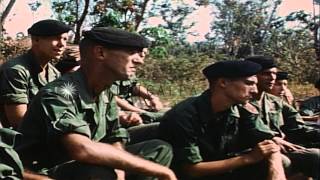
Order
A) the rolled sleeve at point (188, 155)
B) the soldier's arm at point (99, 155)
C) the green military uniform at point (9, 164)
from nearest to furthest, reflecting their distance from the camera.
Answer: the green military uniform at point (9, 164) < the soldier's arm at point (99, 155) < the rolled sleeve at point (188, 155)

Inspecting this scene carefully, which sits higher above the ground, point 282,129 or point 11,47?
point 282,129

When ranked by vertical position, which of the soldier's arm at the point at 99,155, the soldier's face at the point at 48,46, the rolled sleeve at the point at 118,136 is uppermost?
the soldier's face at the point at 48,46

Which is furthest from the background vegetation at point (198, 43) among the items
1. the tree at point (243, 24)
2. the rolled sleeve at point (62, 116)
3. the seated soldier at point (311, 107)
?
the rolled sleeve at point (62, 116)

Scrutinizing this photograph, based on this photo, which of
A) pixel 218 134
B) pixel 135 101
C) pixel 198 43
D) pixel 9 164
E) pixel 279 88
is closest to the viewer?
pixel 9 164

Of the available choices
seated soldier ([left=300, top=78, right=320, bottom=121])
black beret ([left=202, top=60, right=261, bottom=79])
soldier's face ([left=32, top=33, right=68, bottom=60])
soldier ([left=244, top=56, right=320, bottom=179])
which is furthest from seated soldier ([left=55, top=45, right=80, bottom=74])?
seated soldier ([left=300, top=78, right=320, bottom=121])

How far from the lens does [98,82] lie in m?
2.63

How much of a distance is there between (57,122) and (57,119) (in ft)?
0.05

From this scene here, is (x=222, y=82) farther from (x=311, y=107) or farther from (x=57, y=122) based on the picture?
(x=311, y=107)

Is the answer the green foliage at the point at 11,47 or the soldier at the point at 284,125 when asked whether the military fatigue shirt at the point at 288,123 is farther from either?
the green foliage at the point at 11,47

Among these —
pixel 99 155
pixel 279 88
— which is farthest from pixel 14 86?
pixel 279 88

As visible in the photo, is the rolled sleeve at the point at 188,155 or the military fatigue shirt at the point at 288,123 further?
the military fatigue shirt at the point at 288,123

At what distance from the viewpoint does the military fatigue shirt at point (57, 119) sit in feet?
7.90

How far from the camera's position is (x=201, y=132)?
312 centimetres

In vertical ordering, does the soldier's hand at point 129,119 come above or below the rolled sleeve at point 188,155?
above
